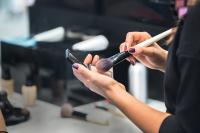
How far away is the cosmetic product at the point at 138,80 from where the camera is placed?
141cm

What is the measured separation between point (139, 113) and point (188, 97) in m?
0.12

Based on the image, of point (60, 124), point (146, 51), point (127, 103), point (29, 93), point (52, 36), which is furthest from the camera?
point (52, 36)

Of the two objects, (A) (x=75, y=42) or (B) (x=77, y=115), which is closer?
(B) (x=77, y=115)

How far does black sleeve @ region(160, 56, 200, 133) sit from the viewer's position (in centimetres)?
72

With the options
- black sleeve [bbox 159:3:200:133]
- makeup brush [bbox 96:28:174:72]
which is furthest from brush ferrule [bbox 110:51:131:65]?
black sleeve [bbox 159:3:200:133]

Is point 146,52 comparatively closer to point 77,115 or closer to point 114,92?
point 114,92

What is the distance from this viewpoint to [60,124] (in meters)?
1.25

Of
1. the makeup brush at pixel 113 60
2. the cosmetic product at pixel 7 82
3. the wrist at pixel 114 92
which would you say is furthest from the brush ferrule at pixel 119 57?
the cosmetic product at pixel 7 82

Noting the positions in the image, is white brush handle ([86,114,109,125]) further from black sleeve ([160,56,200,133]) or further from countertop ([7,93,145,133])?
black sleeve ([160,56,200,133])

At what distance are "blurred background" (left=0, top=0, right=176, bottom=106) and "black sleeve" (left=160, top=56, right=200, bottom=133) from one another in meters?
0.56

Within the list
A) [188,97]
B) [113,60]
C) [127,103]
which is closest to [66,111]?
[113,60]

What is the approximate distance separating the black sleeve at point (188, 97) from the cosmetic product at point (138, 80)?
0.64 m

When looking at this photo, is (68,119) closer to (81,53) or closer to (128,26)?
(81,53)

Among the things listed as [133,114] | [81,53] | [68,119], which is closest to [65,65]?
[81,53]
